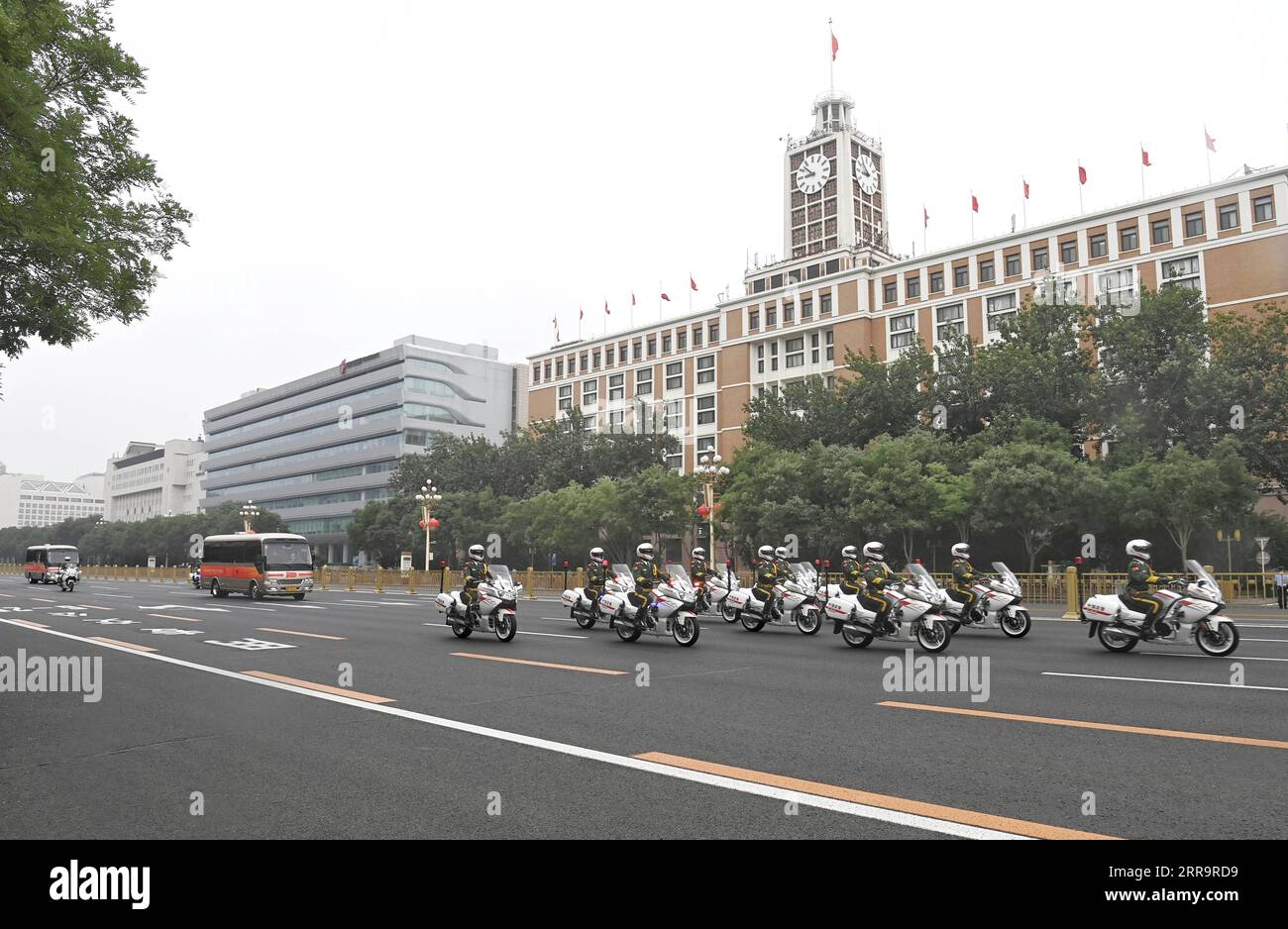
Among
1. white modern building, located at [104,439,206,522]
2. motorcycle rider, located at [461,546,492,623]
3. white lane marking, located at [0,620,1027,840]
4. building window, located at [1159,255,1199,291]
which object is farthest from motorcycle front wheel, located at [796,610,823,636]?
white modern building, located at [104,439,206,522]

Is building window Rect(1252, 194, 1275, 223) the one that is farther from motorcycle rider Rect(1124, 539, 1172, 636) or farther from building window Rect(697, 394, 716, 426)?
motorcycle rider Rect(1124, 539, 1172, 636)

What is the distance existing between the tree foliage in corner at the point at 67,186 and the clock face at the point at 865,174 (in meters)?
79.5

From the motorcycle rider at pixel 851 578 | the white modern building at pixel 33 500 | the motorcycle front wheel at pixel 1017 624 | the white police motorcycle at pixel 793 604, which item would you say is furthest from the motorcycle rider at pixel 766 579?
the white modern building at pixel 33 500

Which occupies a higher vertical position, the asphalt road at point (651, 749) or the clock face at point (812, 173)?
the clock face at point (812, 173)

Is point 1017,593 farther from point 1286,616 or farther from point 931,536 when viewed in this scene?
point 931,536

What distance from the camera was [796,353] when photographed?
67500 millimetres

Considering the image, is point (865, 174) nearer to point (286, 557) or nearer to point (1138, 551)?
point (286, 557)

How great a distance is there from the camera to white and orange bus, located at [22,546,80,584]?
161ft

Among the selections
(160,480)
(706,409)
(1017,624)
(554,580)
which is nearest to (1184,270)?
(706,409)

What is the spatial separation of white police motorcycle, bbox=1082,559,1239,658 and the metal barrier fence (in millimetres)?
9196

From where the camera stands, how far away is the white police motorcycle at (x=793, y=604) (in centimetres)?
1670

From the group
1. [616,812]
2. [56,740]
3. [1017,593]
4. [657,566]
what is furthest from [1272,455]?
[56,740]

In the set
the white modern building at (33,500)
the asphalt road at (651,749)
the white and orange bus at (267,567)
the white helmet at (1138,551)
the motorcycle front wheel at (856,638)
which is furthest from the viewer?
the white modern building at (33,500)

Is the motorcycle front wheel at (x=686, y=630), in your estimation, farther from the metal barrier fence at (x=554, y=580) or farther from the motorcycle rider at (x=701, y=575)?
the metal barrier fence at (x=554, y=580)
